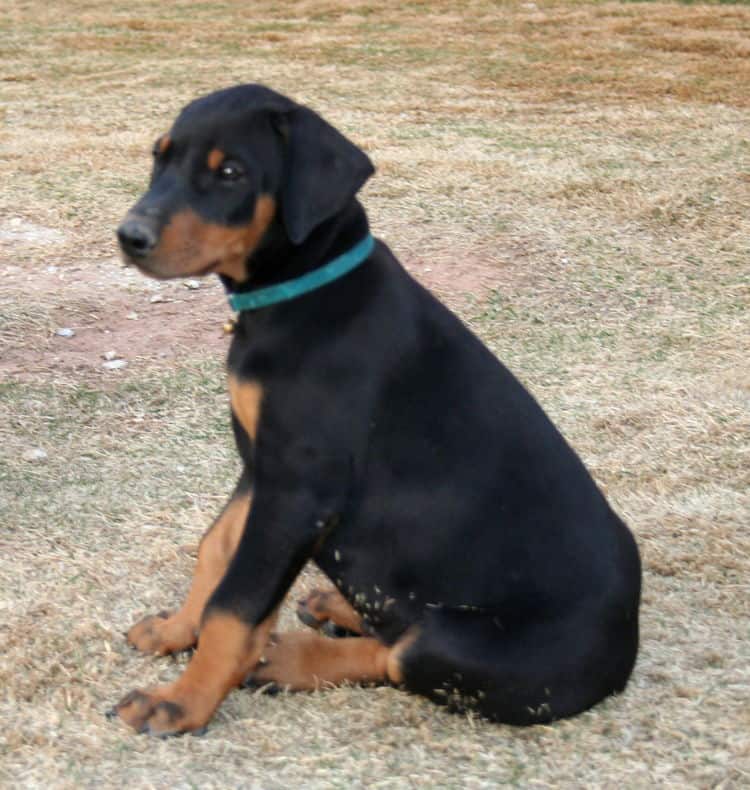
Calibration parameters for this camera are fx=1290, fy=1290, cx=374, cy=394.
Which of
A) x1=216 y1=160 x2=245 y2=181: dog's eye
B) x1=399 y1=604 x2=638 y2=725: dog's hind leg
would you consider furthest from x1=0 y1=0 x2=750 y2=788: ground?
x1=216 y1=160 x2=245 y2=181: dog's eye

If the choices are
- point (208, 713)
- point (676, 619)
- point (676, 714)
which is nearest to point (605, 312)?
point (676, 619)

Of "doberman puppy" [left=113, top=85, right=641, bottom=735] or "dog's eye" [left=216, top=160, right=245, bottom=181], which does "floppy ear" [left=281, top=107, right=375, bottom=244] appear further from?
"dog's eye" [left=216, top=160, right=245, bottom=181]

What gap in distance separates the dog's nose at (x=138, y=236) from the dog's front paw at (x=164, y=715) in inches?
45.6

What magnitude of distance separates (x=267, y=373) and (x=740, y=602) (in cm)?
191

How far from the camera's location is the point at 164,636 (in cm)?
377

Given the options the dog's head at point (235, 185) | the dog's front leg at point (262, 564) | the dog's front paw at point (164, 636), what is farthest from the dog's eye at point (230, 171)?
the dog's front paw at point (164, 636)

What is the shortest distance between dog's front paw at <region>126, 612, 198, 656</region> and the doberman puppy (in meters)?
0.32

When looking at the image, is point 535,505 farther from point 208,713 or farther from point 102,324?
point 102,324

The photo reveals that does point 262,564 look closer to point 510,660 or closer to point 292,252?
point 510,660

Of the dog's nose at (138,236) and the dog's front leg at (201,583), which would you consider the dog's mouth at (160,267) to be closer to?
the dog's nose at (138,236)

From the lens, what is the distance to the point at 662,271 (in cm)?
746

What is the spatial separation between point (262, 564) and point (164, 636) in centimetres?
72

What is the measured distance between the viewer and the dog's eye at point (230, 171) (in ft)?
10.4

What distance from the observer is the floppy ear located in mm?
3121
